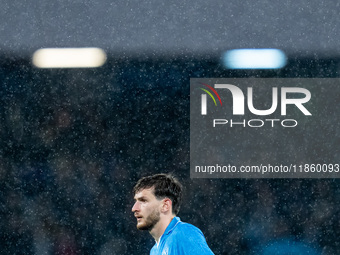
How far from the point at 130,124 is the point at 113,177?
426 millimetres

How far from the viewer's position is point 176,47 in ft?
16.3

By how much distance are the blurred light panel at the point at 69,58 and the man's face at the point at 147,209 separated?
145cm

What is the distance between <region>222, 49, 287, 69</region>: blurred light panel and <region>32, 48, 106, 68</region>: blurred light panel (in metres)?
1.00

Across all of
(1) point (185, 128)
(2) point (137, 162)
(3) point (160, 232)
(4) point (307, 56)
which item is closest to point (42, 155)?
(2) point (137, 162)

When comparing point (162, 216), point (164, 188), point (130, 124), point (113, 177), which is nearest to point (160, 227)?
point (162, 216)

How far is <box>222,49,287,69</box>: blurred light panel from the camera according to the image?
4914 mm

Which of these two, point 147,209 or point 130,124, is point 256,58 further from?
point 147,209

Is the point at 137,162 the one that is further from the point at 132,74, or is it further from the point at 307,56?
the point at 307,56

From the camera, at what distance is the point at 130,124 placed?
4.93 m

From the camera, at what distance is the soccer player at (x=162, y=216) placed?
3506 mm

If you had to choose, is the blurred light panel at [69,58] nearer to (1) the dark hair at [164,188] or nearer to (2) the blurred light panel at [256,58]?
(2) the blurred light panel at [256,58]

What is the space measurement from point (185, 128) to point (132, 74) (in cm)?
59

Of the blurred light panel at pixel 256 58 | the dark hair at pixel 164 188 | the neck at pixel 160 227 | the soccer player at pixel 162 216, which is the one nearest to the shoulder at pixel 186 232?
the soccer player at pixel 162 216

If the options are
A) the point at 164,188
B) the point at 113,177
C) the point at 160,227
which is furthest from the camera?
the point at 113,177
